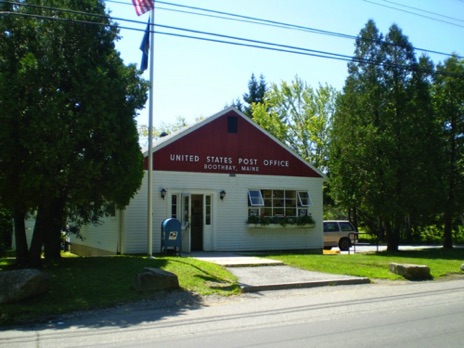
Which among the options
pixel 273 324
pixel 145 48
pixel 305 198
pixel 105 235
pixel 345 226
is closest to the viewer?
pixel 273 324

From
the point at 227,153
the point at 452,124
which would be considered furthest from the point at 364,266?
the point at 452,124

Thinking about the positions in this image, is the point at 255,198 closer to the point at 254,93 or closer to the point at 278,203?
the point at 278,203

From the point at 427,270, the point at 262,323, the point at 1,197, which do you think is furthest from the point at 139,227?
the point at 262,323

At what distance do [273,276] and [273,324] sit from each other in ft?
17.4

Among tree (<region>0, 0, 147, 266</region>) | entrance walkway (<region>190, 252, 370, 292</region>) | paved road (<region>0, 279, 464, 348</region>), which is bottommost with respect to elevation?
paved road (<region>0, 279, 464, 348</region>)

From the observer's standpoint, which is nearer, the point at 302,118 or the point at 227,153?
the point at 227,153

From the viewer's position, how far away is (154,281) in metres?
10.6

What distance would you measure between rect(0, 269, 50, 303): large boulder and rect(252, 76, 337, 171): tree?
35185mm

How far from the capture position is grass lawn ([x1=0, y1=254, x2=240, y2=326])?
8930 mm

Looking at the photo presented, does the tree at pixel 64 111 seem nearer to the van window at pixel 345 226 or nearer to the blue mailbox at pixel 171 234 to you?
the blue mailbox at pixel 171 234

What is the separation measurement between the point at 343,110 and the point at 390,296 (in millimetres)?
13993

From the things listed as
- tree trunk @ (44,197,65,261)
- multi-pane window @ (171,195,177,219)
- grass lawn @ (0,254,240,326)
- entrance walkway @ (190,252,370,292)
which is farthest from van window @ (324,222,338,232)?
tree trunk @ (44,197,65,261)

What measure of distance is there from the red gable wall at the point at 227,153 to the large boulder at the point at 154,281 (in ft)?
27.7

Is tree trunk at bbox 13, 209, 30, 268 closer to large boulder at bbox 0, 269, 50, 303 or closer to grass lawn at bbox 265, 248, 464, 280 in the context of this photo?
large boulder at bbox 0, 269, 50, 303
